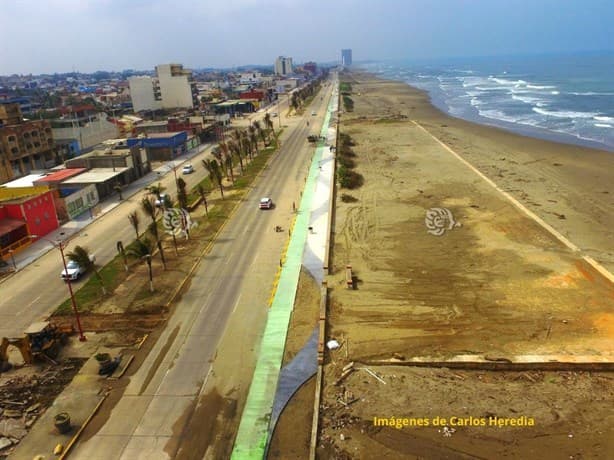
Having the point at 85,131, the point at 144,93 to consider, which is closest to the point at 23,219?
the point at 85,131

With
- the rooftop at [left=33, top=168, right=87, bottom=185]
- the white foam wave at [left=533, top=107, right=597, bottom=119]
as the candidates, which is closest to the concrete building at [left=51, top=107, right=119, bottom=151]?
the rooftop at [left=33, top=168, right=87, bottom=185]

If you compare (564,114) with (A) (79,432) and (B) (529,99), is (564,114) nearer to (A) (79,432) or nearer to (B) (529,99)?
(B) (529,99)

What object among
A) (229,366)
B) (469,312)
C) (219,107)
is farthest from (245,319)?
(219,107)

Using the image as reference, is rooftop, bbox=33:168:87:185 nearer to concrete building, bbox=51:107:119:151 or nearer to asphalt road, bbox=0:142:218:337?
asphalt road, bbox=0:142:218:337

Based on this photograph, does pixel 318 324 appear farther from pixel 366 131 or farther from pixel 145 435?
pixel 366 131

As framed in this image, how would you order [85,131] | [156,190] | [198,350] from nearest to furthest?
[198,350]
[156,190]
[85,131]
